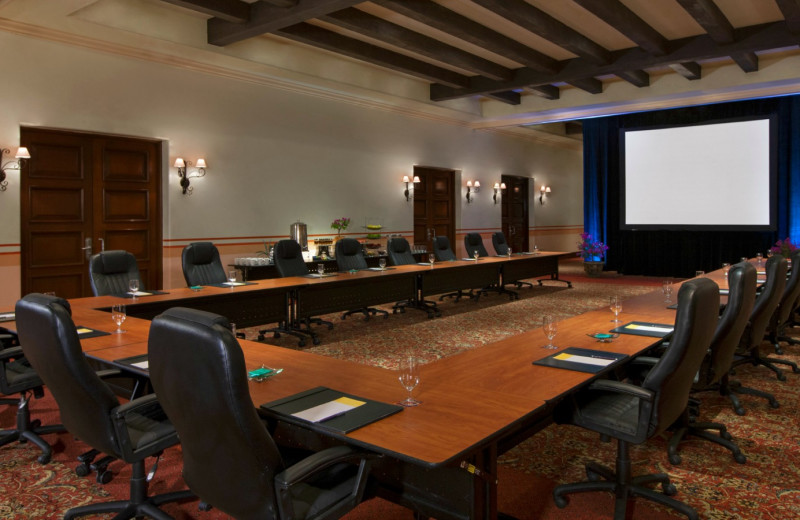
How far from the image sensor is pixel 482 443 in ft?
5.43

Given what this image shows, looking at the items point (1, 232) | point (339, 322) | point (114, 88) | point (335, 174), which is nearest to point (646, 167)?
point (335, 174)

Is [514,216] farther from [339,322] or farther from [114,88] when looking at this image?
[114,88]

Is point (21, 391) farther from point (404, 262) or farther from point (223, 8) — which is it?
point (404, 262)

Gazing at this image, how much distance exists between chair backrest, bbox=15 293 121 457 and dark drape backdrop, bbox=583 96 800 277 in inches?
448

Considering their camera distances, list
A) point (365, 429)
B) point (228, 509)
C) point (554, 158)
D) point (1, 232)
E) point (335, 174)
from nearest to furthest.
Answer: point (228, 509) < point (365, 429) < point (1, 232) < point (335, 174) < point (554, 158)

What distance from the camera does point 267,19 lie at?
6.45 m

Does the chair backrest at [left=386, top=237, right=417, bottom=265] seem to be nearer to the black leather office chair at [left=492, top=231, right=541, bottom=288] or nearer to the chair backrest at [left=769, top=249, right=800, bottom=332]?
the black leather office chair at [left=492, top=231, right=541, bottom=288]

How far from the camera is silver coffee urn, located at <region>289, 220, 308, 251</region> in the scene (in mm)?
8484

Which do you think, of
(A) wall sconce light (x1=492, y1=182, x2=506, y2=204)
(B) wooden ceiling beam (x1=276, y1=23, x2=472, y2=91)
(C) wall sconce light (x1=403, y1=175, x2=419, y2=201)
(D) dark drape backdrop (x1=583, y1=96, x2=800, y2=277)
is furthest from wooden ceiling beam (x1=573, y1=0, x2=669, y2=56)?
(A) wall sconce light (x1=492, y1=182, x2=506, y2=204)

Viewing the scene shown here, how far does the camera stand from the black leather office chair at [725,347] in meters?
2.83

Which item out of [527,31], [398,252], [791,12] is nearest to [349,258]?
[398,252]

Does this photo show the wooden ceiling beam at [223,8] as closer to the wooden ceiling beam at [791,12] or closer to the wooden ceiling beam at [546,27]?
the wooden ceiling beam at [546,27]

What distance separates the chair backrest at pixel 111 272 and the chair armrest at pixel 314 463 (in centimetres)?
382

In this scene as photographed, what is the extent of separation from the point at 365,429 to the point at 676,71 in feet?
32.2
